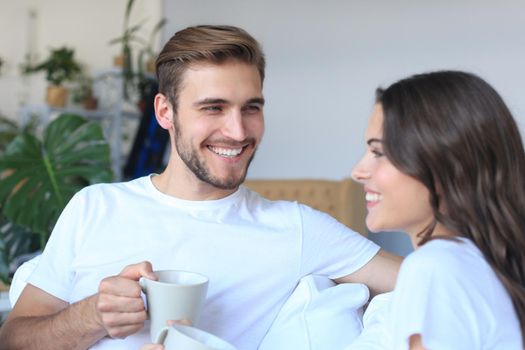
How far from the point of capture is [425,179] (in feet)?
3.05

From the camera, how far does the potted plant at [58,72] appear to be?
5.46 meters

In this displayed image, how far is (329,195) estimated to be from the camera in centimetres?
330

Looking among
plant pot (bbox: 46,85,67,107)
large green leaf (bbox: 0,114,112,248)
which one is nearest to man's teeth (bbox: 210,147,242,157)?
large green leaf (bbox: 0,114,112,248)

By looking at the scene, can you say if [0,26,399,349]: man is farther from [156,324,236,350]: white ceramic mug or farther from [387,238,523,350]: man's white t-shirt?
[387,238,523,350]: man's white t-shirt

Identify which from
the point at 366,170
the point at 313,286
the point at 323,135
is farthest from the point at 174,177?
the point at 323,135

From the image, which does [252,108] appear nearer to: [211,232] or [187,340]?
[211,232]

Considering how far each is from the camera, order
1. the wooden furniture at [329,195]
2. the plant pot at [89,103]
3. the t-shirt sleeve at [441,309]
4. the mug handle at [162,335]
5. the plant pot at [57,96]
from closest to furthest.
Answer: the t-shirt sleeve at [441,309] → the mug handle at [162,335] → the wooden furniture at [329,195] → the plant pot at [57,96] → the plant pot at [89,103]

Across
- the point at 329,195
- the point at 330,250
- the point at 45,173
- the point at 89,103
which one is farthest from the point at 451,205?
the point at 89,103

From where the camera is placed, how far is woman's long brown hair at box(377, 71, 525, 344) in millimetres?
913

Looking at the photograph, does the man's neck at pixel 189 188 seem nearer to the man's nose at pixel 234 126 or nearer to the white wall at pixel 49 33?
the man's nose at pixel 234 126

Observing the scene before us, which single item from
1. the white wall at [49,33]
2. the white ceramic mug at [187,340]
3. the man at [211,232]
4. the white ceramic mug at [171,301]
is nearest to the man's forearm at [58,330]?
the man at [211,232]

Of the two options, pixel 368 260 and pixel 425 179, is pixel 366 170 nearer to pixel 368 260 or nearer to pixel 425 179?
pixel 425 179

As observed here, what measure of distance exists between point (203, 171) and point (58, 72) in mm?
4761

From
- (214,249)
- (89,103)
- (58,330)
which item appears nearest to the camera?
(58,330)
